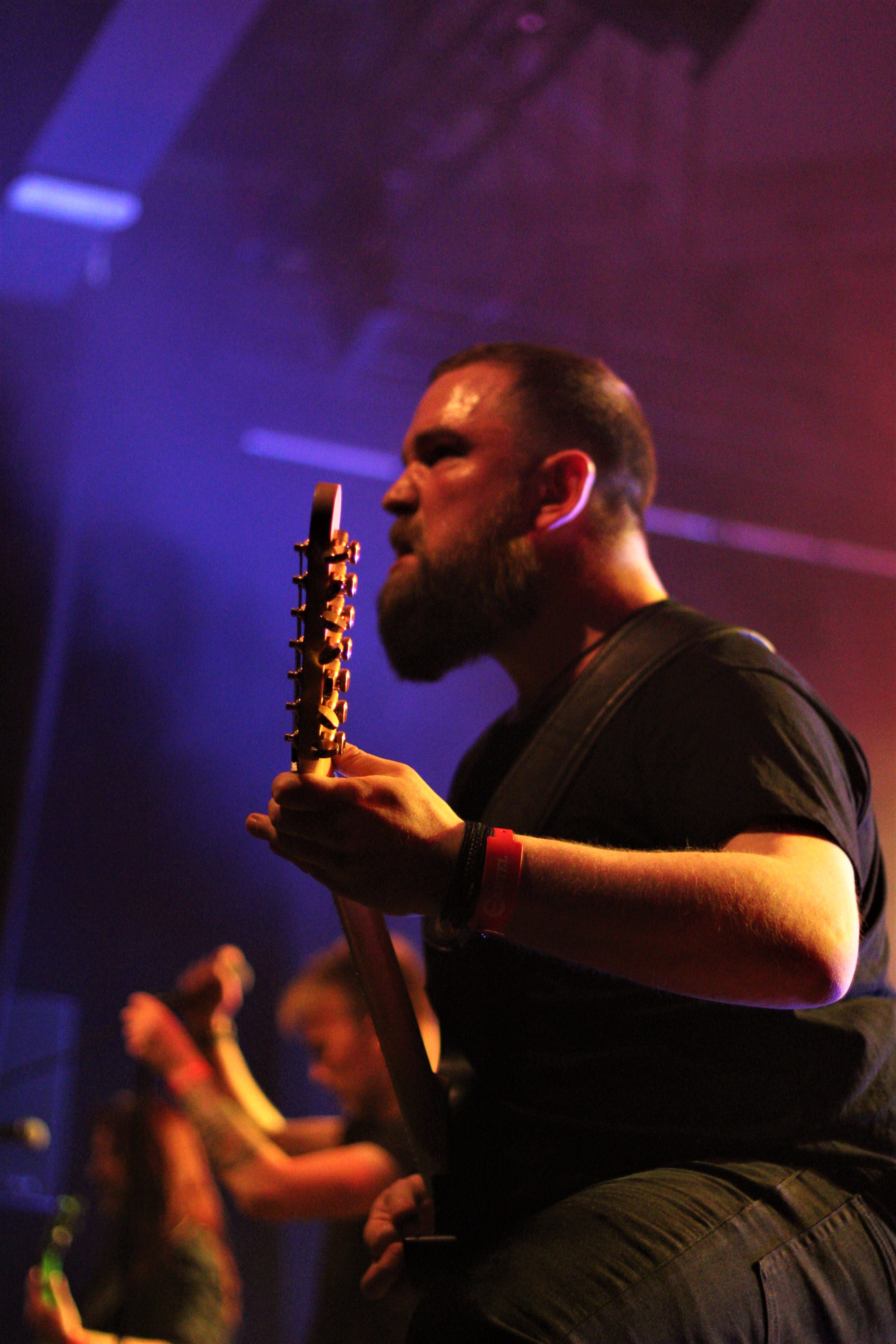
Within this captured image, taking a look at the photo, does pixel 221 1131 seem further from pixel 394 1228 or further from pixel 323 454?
pixel 323 454

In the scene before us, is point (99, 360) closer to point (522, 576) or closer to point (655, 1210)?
point (522, 576)

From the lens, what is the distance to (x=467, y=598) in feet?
6.73

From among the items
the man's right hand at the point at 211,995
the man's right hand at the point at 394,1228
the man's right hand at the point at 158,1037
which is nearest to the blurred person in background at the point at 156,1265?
the man's right hand at the point at 158,1037

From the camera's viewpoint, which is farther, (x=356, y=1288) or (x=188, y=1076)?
(x=188, y=1076)

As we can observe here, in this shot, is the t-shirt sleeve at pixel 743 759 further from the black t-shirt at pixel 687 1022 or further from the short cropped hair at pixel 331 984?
the short cropped hair at pixel 331 984

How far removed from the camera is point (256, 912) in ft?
19.6

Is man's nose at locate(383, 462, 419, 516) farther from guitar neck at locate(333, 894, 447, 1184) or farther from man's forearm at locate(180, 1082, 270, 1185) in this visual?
man's forearm at locate(180, 1082, 270, 1185)

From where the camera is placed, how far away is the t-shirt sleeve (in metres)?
1.26

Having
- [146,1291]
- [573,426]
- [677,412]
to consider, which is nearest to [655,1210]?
[573,426]

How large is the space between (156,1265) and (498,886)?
3135 millimetres

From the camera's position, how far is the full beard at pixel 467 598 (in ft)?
→ 6.69

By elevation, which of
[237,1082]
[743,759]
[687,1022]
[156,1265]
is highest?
[743,759]

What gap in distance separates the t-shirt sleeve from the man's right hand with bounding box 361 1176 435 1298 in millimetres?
771

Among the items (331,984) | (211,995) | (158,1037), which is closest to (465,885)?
(211,995)
